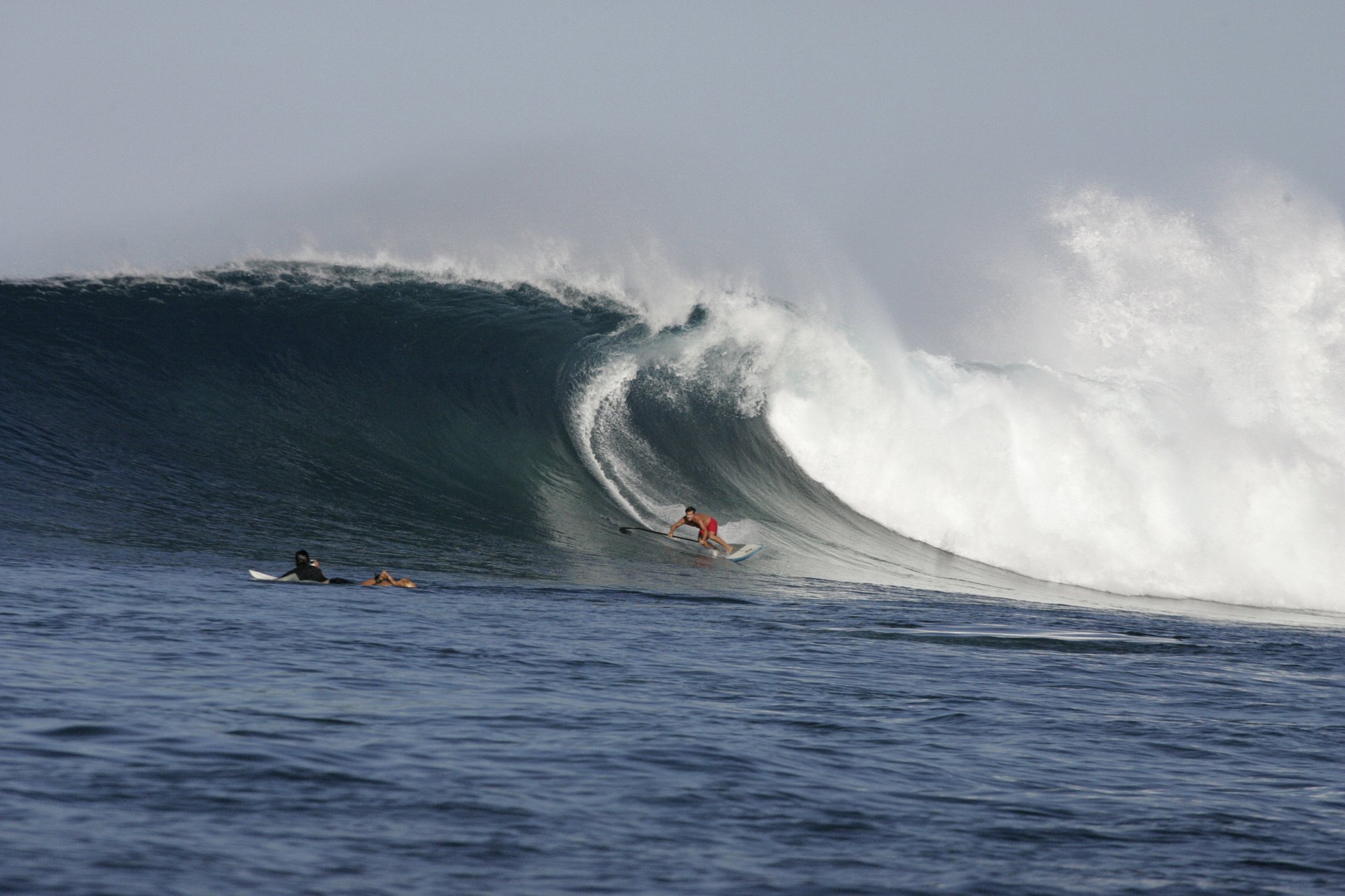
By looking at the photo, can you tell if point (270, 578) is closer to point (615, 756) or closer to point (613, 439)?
point (615, 756)

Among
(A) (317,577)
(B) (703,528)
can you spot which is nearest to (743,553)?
(B) (703,528)

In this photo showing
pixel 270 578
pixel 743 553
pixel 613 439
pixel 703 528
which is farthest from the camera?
pixel 613 439

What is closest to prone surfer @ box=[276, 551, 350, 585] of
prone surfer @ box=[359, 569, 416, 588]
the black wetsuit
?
the black wetsuit

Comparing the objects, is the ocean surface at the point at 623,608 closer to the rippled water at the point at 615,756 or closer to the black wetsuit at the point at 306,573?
the rippled water at the point at 615,756

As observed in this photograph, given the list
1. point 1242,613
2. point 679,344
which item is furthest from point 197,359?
point 1242,613

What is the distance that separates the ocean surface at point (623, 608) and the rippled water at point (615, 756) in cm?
3

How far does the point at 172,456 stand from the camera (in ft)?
48.1

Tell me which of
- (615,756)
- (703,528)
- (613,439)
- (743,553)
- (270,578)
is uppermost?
(613,439)

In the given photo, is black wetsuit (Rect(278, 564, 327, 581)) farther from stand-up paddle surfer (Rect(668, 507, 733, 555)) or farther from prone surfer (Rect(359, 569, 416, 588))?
stand-up paddle surfer (Rect(668, 507, 733, 555))

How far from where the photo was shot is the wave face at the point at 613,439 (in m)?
14.4

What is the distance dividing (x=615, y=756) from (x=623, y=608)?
4.95 meters

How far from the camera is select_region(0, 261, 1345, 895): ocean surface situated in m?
4.63

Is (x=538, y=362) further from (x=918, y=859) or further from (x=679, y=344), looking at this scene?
(x=918, y=859)

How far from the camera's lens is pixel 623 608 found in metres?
10.6
